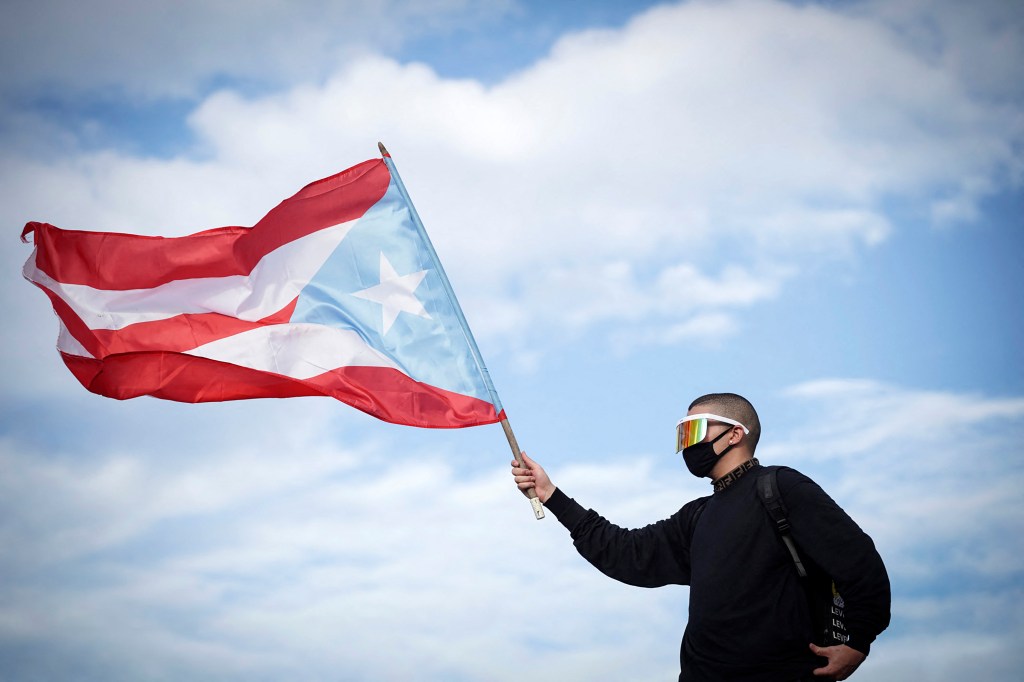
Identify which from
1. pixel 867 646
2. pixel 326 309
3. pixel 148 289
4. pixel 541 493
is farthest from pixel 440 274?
pixel 867 646

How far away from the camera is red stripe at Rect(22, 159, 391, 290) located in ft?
33.1

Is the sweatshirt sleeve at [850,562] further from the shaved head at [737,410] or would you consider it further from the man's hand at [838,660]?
the shaved head at [737,410]

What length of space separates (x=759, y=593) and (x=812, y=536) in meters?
0.57

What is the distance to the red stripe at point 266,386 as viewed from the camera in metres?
9.21

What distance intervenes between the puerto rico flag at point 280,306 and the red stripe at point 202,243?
0.5 inches

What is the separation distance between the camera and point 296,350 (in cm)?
978

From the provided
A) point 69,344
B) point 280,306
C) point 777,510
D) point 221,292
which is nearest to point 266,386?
point 280,306

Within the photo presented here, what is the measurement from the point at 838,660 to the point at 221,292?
6.80m

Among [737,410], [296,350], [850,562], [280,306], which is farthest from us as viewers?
[280,306]

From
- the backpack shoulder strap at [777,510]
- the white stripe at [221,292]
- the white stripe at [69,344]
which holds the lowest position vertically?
the backpack shoulder strap at [777,510]

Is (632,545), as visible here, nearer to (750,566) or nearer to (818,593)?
(750,566)

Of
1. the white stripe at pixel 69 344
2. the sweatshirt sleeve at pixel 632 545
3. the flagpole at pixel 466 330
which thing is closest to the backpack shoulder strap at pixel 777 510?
the sweatshirt sleeve at pixel 632 545

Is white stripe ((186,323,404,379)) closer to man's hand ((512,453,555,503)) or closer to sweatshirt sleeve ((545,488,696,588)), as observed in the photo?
man's hand ((512,453,555,503))

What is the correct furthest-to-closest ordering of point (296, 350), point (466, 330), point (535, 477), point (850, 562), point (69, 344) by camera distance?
point (69, 344)
point (296, 350)
point (466, 330)
point (535, 477)
point (850, 562)
